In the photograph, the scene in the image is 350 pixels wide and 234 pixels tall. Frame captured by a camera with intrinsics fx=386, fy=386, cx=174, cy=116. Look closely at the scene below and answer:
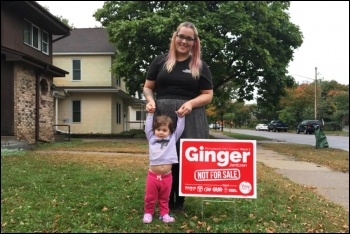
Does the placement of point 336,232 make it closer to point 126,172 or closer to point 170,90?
point 170,90

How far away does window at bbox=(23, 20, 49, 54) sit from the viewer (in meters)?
14.2

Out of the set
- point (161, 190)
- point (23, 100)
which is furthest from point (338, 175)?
point (23, 100)

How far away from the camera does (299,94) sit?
48.5m

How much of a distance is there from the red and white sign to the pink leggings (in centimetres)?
13

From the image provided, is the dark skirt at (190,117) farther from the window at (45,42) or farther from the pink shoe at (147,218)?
the window at (45,42)

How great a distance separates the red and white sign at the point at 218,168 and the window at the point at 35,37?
11.9m

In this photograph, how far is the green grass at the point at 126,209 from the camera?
356 cm

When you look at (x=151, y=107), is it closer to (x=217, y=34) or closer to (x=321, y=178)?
(x=321, y=178)

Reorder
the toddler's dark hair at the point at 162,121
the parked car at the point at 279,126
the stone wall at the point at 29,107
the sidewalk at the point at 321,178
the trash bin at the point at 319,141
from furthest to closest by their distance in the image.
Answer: the parked car at the point at 279,126
the trash bin at the point at 319,141
the stone wall at the point at 29,107
the sidewalk at the point at 321,178
the toddler's dark hair at the point at 162,121

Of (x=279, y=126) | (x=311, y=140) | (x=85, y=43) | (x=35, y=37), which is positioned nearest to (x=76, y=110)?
(x=85, y=43)

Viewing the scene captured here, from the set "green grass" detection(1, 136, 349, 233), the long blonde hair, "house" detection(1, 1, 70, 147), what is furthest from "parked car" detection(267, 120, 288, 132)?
the long blonde hair

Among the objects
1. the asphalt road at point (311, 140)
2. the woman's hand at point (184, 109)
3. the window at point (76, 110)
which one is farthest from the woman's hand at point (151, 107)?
the window at point (76, 110)

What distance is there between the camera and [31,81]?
537 inches

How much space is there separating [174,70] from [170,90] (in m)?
0.20
